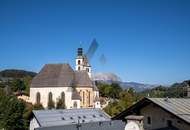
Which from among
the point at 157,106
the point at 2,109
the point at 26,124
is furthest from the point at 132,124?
the point at 2,109

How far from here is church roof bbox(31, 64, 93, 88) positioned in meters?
90.4

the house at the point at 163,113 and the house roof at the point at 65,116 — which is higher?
the house at the point at 163,113

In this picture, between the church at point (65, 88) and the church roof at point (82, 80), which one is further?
the church roof at point (82, 80)

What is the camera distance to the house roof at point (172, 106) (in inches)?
423

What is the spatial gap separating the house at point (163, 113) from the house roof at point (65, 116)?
32279mm

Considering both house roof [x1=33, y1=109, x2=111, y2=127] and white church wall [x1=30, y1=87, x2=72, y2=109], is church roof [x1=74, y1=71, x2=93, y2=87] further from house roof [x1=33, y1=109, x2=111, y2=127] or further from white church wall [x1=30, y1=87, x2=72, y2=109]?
house roof [x1=33, y1=109, x2=111, y2=127]

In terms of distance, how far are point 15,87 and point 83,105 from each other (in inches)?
1934

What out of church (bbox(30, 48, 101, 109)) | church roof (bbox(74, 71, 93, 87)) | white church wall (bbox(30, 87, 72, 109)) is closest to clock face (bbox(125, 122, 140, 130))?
church (bbox(30, 48, 101, 109))

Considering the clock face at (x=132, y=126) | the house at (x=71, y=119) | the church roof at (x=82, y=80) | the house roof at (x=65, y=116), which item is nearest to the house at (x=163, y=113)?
the clock face at (x=132, y=126)

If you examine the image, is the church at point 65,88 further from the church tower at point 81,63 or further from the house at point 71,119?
the house at point 71,119

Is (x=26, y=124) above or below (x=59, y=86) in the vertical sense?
below

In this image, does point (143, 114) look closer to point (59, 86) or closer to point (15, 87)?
point (59, 86)

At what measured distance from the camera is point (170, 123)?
11117mm

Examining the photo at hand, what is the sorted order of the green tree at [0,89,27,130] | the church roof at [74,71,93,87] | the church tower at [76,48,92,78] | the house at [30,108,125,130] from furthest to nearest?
the church tower at [76,48,92,78] → the church roof at [74,71,93,87] → the green tree at [0,89,27,130] → the house at [30,108,125,130]
